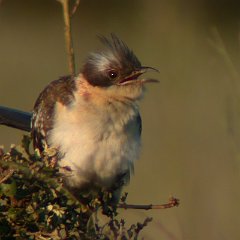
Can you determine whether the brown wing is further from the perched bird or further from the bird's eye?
the bird's eye

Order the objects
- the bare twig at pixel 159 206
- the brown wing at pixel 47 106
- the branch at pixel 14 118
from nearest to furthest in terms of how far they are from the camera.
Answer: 1. the bare twig at pixel 159 206
2. the branch at pixel 14 118
3. the brown wing at pixel 47 106

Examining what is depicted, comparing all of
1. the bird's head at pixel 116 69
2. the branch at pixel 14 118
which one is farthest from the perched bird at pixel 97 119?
the branch at pixel 14 118

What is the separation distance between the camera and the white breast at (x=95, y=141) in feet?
14.3

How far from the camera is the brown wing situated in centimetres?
450

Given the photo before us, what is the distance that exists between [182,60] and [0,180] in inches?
74.4

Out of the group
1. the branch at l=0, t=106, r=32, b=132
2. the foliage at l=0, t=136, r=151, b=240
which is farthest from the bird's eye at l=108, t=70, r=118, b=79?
the foliage at l=0, t=136, r=151, b=240

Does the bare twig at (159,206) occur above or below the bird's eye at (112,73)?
below

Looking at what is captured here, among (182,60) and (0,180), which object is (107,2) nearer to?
(182,60)

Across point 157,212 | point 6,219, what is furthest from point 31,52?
point 6,219

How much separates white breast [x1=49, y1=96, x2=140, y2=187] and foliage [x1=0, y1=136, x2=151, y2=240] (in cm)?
87

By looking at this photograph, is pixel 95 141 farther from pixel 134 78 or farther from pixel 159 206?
pixel 159 206

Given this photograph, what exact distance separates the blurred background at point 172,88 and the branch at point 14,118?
2.34ft

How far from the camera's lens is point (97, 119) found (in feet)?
14.6

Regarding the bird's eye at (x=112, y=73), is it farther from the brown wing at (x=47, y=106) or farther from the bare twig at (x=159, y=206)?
the bare twig at (x=159, y=206)
